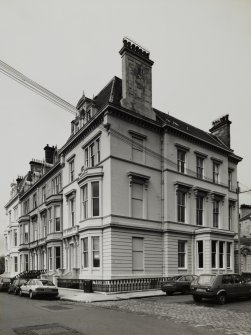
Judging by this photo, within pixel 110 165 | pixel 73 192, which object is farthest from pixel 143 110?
pixel 73 192

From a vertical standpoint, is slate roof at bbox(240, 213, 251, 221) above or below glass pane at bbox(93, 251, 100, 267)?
above

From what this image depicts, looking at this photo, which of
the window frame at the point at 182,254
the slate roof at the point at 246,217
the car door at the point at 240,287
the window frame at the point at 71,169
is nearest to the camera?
the car door at the point at 240,287

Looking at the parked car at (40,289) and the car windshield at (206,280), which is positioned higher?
the car windshield at (206,280)

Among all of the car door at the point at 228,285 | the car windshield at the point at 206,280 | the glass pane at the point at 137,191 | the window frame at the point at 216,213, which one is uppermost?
the glass pane at the point at 137,191

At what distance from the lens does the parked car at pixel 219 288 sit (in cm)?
2005

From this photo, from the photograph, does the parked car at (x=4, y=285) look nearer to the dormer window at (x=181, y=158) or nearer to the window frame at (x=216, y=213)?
the dormer window at (x=181, y=158)

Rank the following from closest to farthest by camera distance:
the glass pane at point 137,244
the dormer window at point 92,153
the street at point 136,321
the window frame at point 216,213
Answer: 1. the street at point 136,321
2. the glass pane at point 137,244
3. the dormer window at point 92,153
4. the window frame at point 216,213

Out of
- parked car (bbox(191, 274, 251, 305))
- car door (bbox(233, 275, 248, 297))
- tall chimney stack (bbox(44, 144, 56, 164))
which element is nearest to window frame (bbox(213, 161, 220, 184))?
car door (bbox(233, 275, 248, 297))

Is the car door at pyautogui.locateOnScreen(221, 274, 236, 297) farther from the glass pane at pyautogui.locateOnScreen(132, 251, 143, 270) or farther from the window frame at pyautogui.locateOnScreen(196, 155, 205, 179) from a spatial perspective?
the window frame at pyautogui.locateOnScreen(196, 155, 205, 179)

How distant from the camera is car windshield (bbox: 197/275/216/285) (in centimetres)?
2045

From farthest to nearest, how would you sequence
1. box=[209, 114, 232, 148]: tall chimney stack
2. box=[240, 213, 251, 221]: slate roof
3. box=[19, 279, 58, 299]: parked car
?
box=[240, 213, 251, 221]: slate roof < box=[209, 114, 232, 148]: tall chimney stack < box=[19, 279, 58, 299]: parked car

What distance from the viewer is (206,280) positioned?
20.7 metres

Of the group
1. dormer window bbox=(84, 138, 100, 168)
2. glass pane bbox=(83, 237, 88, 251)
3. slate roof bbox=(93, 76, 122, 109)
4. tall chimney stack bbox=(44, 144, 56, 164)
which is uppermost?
slate roof bbox=(93, 76, 122, 109)

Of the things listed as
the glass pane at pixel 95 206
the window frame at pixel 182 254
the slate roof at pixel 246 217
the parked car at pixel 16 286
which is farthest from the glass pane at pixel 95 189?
the slate roof at pixel 246 217
